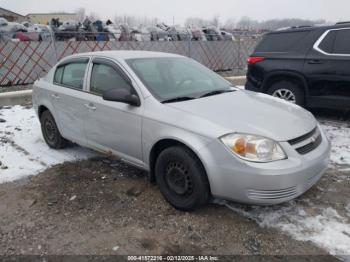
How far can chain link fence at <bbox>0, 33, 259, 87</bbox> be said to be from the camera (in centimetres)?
977

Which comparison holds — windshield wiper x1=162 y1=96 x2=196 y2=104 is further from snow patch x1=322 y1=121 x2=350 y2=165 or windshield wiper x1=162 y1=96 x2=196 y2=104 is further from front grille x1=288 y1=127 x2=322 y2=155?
snow patch x1=322 y1=121 x2=350 y2=165

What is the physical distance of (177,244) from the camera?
266 centimetres

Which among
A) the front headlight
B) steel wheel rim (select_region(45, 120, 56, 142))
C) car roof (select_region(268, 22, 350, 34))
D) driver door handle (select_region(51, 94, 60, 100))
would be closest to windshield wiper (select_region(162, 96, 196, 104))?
the front headlight

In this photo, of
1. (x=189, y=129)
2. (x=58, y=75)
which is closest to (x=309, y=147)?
(x=189, y=129)

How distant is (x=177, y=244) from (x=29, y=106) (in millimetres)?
6514

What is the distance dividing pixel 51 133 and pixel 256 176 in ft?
11.1

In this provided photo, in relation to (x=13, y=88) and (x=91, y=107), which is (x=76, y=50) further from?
(x=91, y=107)

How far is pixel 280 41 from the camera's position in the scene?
19.9ft

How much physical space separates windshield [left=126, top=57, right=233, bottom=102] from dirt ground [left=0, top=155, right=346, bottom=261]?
1096mm

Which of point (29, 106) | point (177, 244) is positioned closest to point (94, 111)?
point (177, 244)

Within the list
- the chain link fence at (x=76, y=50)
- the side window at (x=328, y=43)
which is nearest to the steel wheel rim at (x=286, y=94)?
the side window at (x=328, y=43)

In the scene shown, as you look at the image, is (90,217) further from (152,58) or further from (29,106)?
(29,106)

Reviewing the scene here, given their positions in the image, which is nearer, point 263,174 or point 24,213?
point 263,174

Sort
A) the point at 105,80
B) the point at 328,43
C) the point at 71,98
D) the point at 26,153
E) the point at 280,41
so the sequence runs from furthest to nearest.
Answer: the point at 280,41
the point at 328,43
the point at 26,153
the point at 71,98
the point at 105,80
